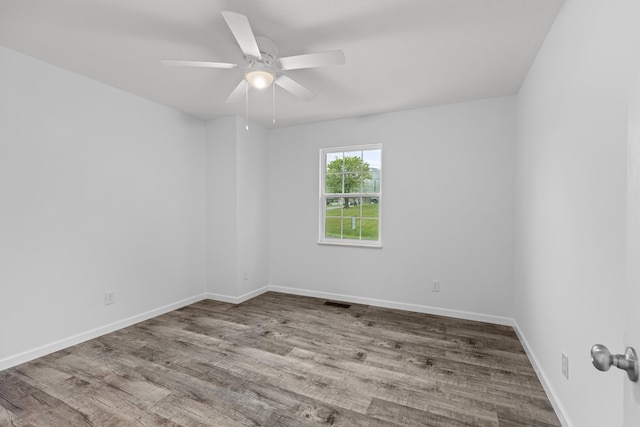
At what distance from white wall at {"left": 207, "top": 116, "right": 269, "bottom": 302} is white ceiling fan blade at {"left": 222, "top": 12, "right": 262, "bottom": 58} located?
86.1 inches

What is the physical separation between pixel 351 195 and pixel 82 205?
3022 millimetres

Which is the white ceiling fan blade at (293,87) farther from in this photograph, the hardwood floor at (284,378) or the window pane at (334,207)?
the hardwood floor at (284,378)

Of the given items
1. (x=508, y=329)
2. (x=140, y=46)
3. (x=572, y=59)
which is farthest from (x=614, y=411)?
(x=140, y=46)

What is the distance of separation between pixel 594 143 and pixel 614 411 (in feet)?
3.72

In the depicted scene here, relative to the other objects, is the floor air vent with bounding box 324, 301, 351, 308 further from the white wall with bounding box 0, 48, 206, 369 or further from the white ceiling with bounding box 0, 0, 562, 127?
the white ceiling with bounding box 0, 0, 562, 127

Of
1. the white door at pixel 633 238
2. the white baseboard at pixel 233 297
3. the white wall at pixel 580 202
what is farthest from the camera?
the white baseboard at pixel 233 297

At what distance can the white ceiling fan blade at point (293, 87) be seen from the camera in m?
2.29

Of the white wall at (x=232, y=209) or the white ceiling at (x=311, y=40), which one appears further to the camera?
the white wall at (x=232, y=209)

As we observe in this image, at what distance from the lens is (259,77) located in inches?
85.4

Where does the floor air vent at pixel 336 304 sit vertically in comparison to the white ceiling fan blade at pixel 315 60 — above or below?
below

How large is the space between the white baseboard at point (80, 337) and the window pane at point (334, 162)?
8.80 feet

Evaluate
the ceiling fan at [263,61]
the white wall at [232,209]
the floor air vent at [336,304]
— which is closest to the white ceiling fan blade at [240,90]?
the ceiling fan at [263,61]

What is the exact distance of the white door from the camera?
59cm

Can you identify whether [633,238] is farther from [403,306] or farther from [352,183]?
[352,183]
